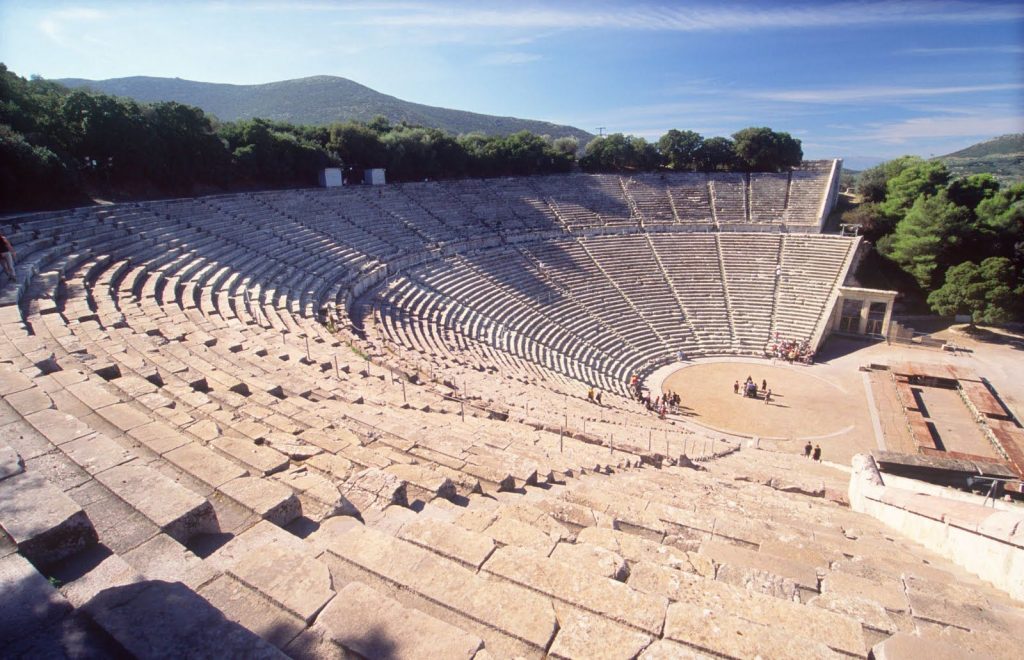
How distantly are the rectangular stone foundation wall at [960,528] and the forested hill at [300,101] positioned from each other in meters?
83.2

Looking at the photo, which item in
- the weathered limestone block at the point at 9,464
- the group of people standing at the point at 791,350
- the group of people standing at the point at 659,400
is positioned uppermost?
the weathered limestone block at the point at 9,464

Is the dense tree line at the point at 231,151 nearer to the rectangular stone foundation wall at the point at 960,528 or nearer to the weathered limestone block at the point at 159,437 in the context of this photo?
the weathered limestone block at the point at 159,437

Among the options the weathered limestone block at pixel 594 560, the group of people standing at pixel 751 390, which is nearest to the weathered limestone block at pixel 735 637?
the weathered limestone block at pixel 594 560

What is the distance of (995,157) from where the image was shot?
99625 millimetres

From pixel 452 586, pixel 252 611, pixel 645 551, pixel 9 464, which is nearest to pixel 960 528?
pixel 645 551

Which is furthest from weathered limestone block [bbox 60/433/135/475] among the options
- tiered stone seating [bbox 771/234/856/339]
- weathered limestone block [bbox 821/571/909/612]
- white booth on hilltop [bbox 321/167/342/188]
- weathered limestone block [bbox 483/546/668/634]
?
white booth on hilltop [bbox 321/167/342/188]

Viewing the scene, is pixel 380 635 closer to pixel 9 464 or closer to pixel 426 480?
pixel 426 480

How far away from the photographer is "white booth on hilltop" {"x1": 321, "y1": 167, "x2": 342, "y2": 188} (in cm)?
3161

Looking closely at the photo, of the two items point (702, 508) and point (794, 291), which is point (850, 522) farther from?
point (794, 291)

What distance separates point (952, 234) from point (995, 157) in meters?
99.3

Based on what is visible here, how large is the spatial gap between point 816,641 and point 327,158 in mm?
34776

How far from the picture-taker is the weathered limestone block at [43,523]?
2.74m

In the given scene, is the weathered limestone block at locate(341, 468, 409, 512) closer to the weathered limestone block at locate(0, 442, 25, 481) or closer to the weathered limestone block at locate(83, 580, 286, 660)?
the weathered limestone block at locate(83, 580, 286, 660)

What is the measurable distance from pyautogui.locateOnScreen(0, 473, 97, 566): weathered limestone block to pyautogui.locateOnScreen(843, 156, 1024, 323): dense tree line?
3607 centimetres
